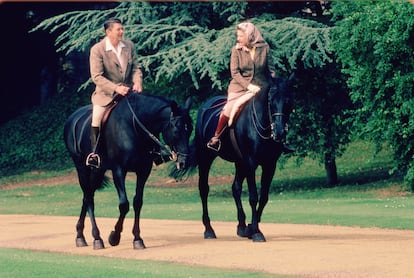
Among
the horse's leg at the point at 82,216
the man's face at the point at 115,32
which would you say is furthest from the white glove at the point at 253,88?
the horse's leg at the point at 82,216

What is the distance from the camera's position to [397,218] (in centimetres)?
2056

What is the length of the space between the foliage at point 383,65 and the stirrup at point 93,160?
12.2 m

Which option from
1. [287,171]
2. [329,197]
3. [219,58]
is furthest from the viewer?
[287,171]

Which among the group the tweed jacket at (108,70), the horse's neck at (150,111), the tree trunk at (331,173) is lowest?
the tree trunk at (331,173)

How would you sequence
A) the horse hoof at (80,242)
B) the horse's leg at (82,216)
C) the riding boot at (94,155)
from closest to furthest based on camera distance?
the riding boot at (94,155), the horse hoof at (80,242), the horse's leg at (82,216)

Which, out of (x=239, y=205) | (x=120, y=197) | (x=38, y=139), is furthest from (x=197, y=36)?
(x=120, y=197)

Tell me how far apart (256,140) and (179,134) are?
1.49 m

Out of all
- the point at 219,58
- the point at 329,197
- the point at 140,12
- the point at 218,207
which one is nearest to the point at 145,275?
the point at 218,207

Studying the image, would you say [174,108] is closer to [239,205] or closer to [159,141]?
[159,141]

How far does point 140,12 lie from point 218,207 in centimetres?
955

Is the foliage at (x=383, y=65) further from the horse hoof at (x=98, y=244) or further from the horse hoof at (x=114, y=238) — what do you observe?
the horse hoof at (x=98, y=244)

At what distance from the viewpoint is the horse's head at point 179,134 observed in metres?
15.9

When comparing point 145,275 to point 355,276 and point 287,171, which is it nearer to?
point 355,276

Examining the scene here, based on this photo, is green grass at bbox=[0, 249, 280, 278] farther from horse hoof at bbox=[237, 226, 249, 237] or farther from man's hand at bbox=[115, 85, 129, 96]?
horse hoof at bbox=[237, 226, 249, 237]
